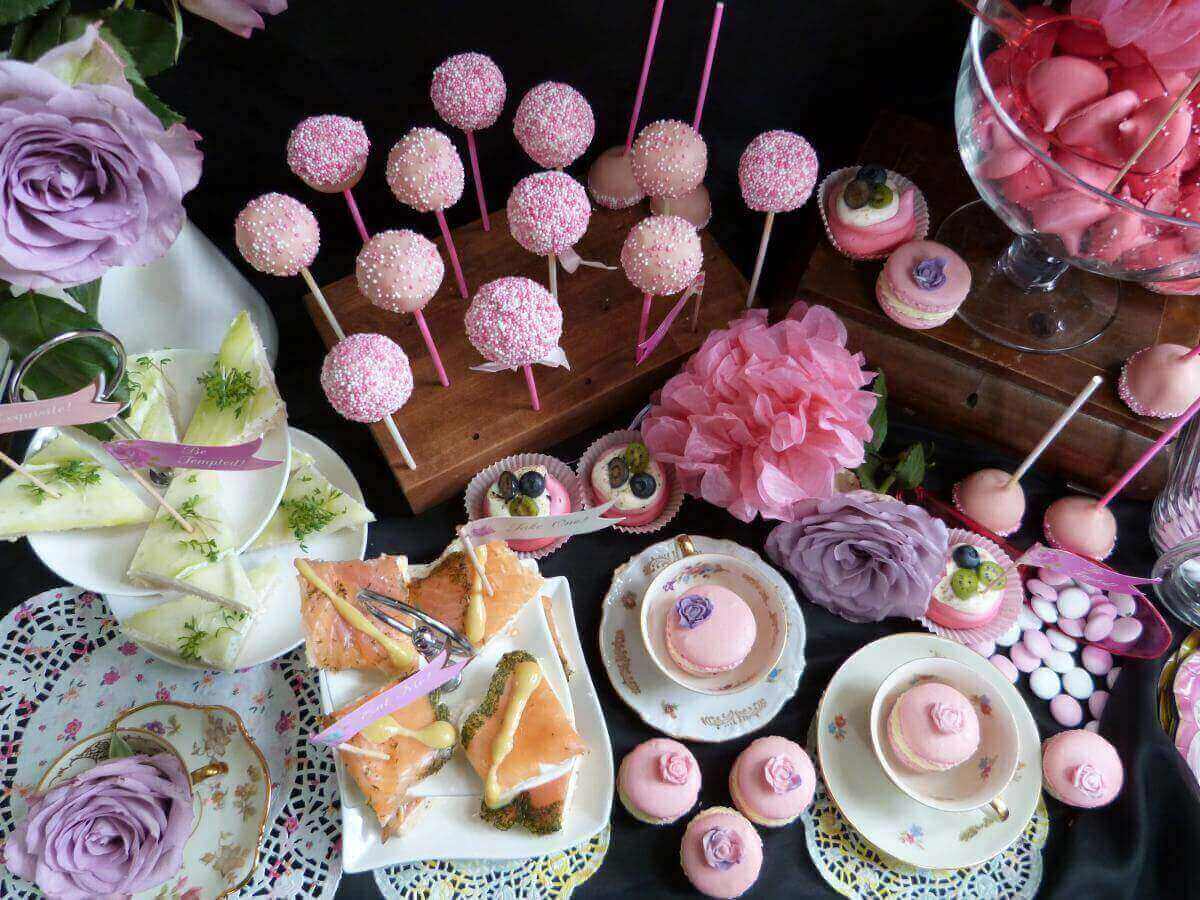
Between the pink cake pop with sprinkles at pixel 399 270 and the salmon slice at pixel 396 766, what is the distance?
409mm

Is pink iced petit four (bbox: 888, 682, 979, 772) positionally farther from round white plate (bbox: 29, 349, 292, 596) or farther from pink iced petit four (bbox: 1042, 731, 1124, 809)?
round white plate (bbox: 29, 349, 292, 596)

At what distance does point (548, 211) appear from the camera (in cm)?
98

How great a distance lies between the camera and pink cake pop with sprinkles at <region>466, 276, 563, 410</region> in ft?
3.12

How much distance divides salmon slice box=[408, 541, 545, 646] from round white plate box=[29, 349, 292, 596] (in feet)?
0.61

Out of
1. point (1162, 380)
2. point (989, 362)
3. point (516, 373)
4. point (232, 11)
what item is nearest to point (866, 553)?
point (989, 362)

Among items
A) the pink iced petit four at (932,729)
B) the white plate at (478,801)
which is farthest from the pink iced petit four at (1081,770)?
the white plate at (478,801)

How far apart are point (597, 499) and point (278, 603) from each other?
1.31 feet

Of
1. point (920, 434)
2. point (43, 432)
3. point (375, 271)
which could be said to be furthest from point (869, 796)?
point (43, 432)

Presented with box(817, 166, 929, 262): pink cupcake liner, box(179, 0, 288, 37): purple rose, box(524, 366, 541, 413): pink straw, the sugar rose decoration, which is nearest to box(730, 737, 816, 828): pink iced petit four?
the sugar rose decoration

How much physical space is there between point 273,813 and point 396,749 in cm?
20

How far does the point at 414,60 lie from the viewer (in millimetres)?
1179

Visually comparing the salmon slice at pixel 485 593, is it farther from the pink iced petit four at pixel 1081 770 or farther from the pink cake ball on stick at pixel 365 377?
the pink iced petit four at pixel 1081 770

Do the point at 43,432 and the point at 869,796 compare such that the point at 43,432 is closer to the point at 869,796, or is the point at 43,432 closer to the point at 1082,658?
the point at 869,796

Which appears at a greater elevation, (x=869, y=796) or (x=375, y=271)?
(x=375, y=271)
